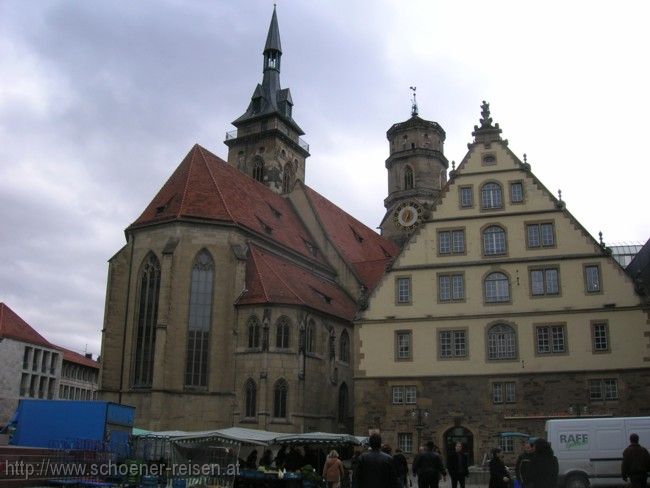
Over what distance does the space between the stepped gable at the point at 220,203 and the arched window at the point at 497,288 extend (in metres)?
14.8

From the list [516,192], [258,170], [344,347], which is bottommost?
[344,347]

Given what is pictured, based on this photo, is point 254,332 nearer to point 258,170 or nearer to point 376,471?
point 258,170

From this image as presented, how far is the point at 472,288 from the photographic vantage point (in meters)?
32.3

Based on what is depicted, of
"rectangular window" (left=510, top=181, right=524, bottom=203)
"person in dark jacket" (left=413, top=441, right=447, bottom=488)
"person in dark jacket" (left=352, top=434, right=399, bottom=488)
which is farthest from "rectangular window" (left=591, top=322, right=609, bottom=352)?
"person in dark jacket" (left=352, top=434, right=399, bottom=488)

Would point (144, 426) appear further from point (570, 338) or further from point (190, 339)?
point (570, 338)

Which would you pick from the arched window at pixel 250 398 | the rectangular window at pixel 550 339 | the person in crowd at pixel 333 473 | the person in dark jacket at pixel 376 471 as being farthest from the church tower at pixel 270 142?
the person in dark jacket at pixel 376 471

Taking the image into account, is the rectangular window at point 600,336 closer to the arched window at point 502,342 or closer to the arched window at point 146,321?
the arched window at point 502,342

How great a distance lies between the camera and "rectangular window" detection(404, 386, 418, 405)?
3161 centimetres

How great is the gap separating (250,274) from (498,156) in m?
14.6

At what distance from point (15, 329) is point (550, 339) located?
49.0 m

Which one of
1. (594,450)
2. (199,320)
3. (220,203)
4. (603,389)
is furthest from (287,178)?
(594,450)

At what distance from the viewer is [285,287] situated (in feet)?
129

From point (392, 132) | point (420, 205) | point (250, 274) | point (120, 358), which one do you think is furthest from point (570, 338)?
point (392, 132)

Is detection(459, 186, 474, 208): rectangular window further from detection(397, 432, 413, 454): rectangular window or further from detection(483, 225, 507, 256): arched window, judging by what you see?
detection(397, 432, 413, 454): rectangular window
